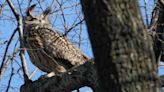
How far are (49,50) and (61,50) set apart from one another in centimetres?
46

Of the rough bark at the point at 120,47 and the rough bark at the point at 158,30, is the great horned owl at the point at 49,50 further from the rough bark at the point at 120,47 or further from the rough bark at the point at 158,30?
the rough bark at the point at 120,47

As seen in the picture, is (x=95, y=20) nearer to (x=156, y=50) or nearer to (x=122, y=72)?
(x=122, y=72)

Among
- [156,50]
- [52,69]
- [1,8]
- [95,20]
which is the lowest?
[52,69]

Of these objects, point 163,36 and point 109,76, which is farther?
point 163,36

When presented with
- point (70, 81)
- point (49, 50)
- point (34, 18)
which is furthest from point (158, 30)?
point (34, 18)

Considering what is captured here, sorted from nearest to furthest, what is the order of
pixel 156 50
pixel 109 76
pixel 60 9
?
pixel 109 76 < pixel 156 50 < pixel 60 9

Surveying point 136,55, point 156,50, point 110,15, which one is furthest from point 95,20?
point 156,50

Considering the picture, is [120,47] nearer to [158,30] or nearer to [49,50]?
[158,30]

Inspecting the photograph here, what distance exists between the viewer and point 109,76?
297 cm

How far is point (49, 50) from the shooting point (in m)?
7.23

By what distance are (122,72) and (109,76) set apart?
8 centimetres

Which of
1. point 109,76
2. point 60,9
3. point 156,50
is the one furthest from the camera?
point 60,9

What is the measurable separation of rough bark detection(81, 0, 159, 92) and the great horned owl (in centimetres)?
397

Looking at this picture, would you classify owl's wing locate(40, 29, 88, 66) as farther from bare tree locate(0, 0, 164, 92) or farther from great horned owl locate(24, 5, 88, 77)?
bare tree locate(0, 0, 164, 92)
